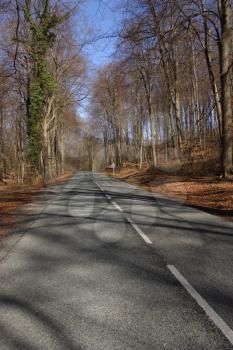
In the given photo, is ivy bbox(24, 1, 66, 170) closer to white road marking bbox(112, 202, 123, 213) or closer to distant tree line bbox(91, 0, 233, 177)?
distant tree line bbox(91, 0, 233, 177)

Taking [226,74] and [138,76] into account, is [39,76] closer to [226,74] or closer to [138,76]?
[138,76]

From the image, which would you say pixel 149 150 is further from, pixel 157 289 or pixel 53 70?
pixel 157 289

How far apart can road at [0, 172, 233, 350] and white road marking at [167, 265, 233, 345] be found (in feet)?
0.03

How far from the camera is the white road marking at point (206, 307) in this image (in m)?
3.85

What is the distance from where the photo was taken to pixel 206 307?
448 cm

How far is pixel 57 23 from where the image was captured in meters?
32.3

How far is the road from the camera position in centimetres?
381

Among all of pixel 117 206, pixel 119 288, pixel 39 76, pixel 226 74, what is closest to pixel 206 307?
pixel 119 288

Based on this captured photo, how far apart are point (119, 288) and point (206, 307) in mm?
1286

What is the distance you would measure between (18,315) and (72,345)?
109 cm

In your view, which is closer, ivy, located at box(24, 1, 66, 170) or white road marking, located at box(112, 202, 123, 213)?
white road marking, located at box(112, 202, 123, 213)

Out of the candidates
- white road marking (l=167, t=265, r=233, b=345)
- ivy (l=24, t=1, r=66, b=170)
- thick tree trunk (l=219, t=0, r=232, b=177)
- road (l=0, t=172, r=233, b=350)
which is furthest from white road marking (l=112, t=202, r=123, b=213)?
ivy (l=24, t=1, r=66, b=170)

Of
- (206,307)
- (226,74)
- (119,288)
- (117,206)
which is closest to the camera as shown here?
(206,307)

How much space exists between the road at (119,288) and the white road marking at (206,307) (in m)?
0.01
